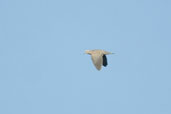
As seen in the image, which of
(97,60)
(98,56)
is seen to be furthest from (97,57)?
(97,60)

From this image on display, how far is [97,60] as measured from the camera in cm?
5359

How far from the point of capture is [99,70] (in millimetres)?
52344

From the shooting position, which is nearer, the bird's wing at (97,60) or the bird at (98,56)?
the bird's wing at (97,60)

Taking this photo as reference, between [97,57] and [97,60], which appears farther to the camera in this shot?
[97,57]

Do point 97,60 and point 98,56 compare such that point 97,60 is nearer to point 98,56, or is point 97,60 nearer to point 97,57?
point 97,57

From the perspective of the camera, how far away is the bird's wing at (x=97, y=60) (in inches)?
2087

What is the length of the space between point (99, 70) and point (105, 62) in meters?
4.11

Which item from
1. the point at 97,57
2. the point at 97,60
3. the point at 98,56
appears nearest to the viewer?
the point at 97,60

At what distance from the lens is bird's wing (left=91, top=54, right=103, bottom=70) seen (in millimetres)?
53022

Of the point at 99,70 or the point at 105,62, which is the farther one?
the point at 105,62

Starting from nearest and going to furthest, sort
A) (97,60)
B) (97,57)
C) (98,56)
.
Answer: (97,60)
(97,57)
(98,56)

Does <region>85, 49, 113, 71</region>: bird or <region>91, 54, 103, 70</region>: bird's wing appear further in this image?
<region>85, 49, 113, 71</region>: bird

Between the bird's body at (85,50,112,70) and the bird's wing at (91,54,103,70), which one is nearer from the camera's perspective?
the bird's wing at (91,54,103,70)

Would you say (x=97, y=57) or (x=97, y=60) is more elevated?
(x=97, y=57)
